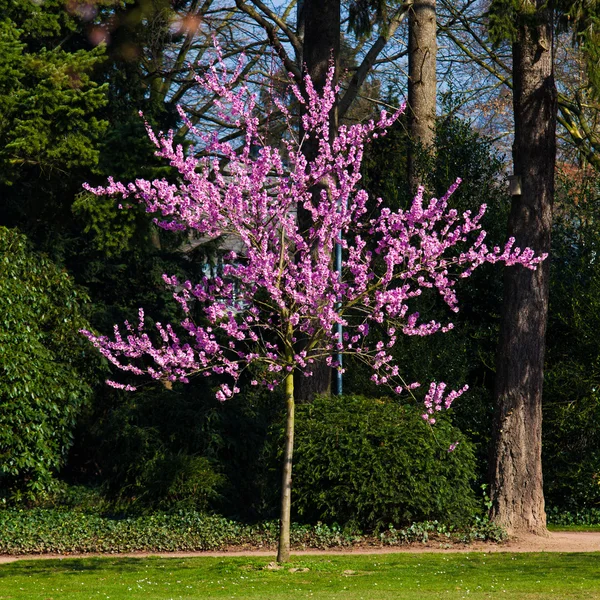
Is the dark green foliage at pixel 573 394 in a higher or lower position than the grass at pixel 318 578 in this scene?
higher

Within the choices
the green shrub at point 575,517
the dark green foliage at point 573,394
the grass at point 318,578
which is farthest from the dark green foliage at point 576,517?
the grass at point 318,578

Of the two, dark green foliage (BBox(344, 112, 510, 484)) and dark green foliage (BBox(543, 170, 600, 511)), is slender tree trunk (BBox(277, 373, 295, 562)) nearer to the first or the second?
dark green foliage (BBox(344, 112, 510, 484))

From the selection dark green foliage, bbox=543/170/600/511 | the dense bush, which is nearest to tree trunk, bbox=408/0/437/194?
dark green foliage, bbox=543/170/600/511

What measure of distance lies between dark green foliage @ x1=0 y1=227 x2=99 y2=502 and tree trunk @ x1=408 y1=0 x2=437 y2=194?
6997 mm

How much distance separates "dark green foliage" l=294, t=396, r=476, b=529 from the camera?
12016 millimetres

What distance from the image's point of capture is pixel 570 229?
15.5 m

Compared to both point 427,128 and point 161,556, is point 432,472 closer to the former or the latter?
point 161,556

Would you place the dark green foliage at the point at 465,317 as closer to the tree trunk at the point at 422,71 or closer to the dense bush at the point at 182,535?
the tree trunk at the point at 422,71

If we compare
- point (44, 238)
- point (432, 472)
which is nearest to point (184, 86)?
point (44, 238)

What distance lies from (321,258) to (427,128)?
931 centimetres

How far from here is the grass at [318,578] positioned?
327 inches

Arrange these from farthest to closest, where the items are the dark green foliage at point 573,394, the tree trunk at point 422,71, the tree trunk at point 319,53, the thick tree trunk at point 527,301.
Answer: the tree trunk at point 422,71 < the dark green foliage at point 573,394 < the tree trunk at point 319,53 < the thick tree trunk at point 527,301

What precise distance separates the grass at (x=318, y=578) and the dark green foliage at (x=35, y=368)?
3244 mm

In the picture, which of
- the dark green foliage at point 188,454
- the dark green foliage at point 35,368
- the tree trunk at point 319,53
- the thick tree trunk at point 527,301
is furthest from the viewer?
the dark green foliage at point 35,368
